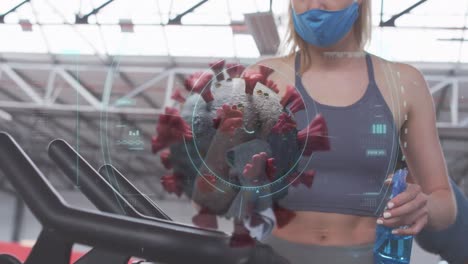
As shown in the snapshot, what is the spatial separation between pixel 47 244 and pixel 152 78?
1.55 feet

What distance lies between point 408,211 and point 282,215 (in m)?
0.26

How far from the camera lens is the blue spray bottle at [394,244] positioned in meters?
1.16

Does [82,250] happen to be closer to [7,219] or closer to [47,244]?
[47,244]

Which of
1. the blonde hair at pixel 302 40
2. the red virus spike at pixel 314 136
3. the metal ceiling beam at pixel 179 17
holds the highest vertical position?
the metal ceiling beam at pixel 179 17

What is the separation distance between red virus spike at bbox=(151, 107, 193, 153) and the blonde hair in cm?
27

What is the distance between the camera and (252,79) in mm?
1174

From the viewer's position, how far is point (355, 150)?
115 centimetres

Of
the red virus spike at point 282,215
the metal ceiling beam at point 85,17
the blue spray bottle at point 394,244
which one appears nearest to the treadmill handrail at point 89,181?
the red virus spike at point 282,215

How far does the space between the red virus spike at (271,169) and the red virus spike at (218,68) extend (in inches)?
8.1

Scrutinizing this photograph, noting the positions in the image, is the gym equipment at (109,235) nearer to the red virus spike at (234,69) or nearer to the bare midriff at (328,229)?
the bare midriff at (328,229)

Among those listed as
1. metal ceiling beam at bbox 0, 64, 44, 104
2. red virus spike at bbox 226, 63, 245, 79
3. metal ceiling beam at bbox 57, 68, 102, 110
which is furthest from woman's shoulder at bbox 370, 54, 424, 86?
metal ceiling beam at bbox 0, 64, 44, 104

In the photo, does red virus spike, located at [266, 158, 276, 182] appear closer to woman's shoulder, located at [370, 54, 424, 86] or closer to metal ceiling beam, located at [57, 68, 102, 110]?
woman's shoulder, located at [370, 54, 424, 86]

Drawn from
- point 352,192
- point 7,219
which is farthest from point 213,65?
point 7,219

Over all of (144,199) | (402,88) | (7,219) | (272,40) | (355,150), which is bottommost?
(7,219)
